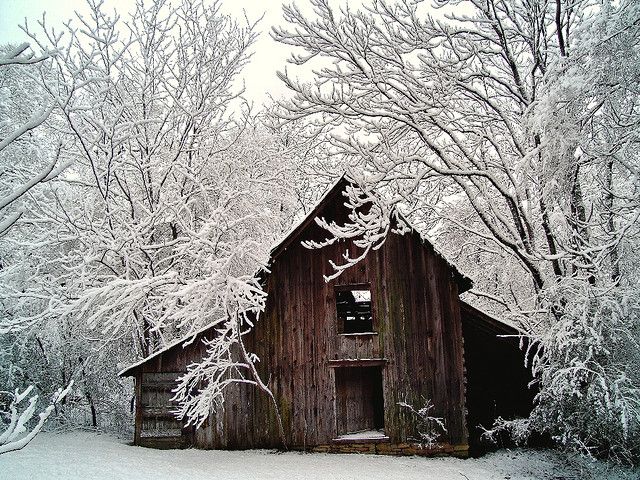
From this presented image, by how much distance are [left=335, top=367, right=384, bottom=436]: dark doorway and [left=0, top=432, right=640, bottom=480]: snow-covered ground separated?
2223 millimetres

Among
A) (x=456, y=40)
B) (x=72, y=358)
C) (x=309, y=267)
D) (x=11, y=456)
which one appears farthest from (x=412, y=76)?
(x=72, y=358)

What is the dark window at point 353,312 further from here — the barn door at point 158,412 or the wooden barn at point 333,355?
the barn door at point 158,412

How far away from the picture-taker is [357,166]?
32.9ft

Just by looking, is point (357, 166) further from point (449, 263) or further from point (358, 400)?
point (358, 400)

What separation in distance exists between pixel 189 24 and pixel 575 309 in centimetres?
1416

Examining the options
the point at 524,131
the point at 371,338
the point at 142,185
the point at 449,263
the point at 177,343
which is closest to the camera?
the point at 524,131

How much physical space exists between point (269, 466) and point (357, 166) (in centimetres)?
668

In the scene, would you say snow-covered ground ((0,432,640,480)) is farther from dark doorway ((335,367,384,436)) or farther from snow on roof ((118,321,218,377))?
dark doorway ((335,367,384,436))

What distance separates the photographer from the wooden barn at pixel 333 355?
1184 cm

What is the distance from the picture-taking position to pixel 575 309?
891 cm

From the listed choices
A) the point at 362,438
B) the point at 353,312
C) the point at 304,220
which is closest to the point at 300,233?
the point at 304,220

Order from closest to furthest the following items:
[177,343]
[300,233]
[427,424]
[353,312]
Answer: [427,424] → [177,343] → [300,233] → [353,312]

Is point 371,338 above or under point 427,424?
above

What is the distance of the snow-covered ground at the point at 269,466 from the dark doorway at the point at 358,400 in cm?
222
